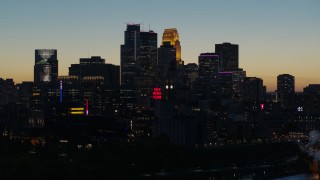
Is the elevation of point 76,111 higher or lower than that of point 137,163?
higher

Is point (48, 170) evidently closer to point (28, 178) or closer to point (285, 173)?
point (28, 178)

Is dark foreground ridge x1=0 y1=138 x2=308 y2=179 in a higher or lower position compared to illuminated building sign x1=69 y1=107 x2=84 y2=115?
lower

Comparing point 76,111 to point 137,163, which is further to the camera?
point 76,111

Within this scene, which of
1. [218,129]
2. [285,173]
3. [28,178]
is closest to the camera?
[28,178]

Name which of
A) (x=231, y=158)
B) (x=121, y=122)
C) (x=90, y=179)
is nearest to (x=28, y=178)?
(x=90, y=179)

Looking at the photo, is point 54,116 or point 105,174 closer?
point 105,174

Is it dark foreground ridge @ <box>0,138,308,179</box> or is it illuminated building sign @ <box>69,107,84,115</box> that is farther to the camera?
illuminated building sign @ <box>69,107,84,115</box>

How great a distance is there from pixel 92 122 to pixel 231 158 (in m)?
26.4

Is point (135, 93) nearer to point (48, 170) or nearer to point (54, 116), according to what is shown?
point (54, 116)

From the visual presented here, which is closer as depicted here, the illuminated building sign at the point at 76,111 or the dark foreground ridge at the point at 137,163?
the dark foreground ridge at the point at 137,163

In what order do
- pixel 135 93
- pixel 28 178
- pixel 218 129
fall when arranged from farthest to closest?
pixel 135 93, pixel 218 129, pixel 28 178

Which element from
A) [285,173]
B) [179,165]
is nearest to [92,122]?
[179,165]

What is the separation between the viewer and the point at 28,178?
203 ft

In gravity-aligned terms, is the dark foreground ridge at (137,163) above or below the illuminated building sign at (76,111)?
below
